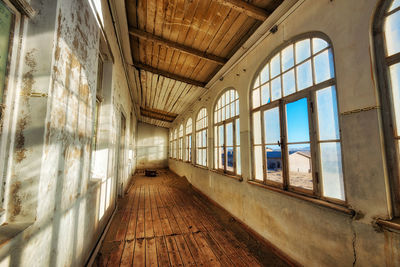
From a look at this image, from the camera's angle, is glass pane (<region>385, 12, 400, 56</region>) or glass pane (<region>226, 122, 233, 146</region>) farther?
glass pane (<region>226, 122, 233, 146</region>)

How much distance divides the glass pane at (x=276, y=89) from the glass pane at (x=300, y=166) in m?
0.76

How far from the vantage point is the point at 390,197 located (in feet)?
4.07

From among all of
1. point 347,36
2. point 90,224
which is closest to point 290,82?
point 347,36

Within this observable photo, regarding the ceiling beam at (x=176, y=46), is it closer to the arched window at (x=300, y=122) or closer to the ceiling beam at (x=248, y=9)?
the arched window at (x=300, y=122)

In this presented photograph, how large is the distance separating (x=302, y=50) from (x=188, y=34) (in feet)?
6.22

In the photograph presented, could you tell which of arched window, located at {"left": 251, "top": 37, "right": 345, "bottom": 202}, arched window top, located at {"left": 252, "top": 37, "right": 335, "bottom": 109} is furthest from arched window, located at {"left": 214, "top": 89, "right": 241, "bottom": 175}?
arched window top, located at {"left": 252, "top": 37, "right": 335, "bottom": 109}

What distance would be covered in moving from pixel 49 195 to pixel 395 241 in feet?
7.97

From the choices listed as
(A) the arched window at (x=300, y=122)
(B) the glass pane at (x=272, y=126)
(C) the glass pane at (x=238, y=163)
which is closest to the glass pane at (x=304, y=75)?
(A) the arched window at (x=300, y=122)

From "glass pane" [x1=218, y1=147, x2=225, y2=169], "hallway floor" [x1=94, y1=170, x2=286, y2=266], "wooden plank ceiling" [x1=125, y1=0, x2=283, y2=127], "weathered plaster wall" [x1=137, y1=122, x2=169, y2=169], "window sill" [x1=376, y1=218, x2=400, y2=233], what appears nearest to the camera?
"window sill" [x1=376, y1=218, x2=400, y2=233]

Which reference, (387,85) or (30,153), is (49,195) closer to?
(30,153)

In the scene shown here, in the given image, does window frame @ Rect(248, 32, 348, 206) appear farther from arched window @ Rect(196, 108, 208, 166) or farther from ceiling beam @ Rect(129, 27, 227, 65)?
arched window @ Rect(196, 108, 208, 166)

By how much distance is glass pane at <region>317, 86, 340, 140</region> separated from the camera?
5.54 feet

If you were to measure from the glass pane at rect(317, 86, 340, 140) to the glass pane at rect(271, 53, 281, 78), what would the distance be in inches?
28.7

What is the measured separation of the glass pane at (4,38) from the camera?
2.61 feet
